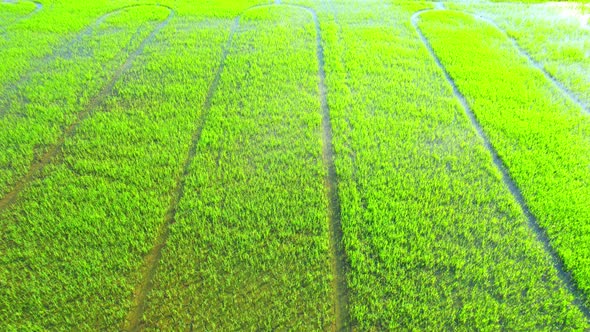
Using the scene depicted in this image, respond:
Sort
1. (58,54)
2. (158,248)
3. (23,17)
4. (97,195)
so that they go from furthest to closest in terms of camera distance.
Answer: (23,17) → (58,54) → (97,195) → (158,248)

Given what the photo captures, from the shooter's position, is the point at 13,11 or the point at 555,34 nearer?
the point at 555,34

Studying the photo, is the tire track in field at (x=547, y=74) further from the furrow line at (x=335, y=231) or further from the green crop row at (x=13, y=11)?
the green crop row at (x=13, y=11)

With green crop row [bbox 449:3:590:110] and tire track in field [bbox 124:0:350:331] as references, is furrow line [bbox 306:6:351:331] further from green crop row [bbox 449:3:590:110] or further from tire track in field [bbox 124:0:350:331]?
green crop row [bbox 449:3:590:110]

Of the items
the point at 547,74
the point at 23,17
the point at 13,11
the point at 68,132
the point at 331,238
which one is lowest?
the point at 331,238

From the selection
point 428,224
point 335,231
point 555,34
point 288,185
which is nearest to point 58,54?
point 288,185

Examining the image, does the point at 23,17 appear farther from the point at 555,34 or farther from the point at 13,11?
the point at 555,34

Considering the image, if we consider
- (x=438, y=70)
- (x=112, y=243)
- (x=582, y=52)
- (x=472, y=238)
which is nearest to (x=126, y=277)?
(x=112, y=243)

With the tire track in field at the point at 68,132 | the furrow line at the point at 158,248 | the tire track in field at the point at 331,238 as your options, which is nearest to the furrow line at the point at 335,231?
the tire track in field at the point at 331,238
